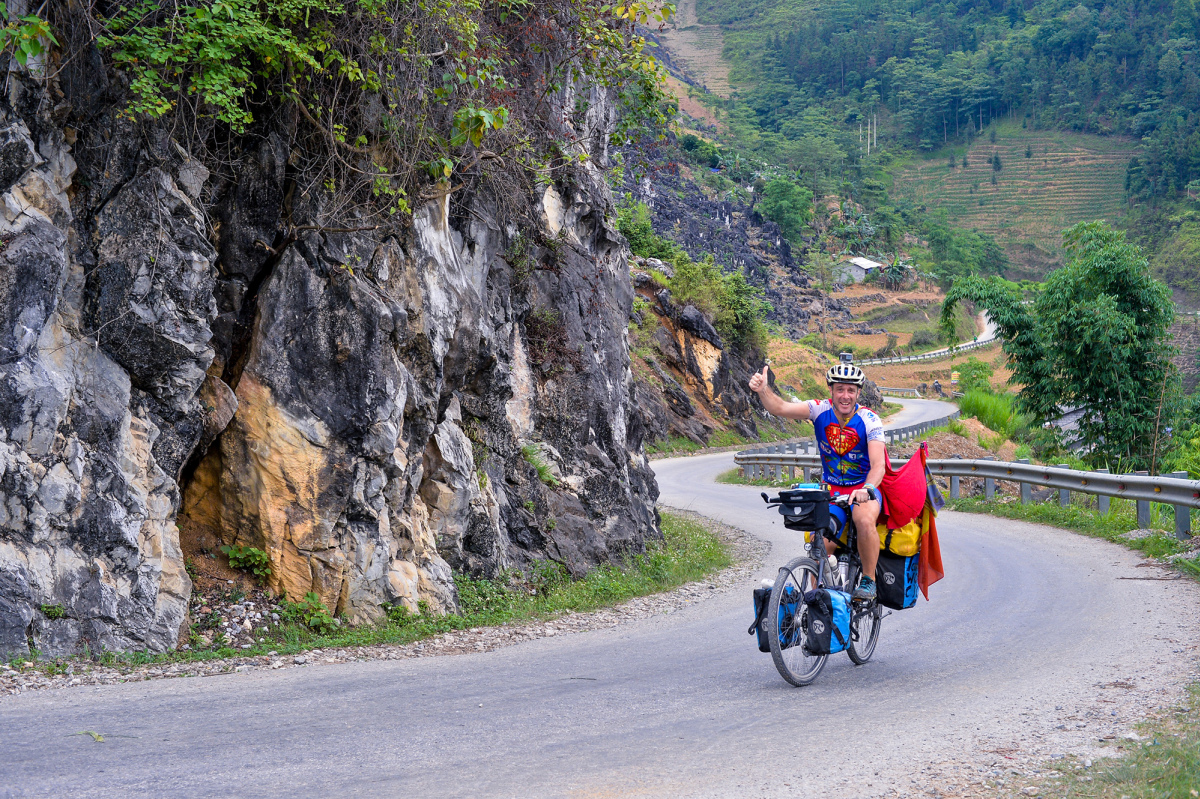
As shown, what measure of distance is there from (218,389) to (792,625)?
548 centimetres

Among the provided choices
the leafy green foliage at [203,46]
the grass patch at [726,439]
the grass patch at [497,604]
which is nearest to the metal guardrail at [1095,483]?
the grass patch at [497,604]

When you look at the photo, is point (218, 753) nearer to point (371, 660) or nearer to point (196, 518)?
point (371, 660)

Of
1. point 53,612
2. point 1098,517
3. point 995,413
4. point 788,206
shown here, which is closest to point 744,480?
point 995,413

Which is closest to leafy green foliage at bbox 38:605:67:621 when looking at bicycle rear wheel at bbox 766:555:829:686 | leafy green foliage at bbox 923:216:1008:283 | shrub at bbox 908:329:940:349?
bicycle rear wheel at bbox 766:555:829:686

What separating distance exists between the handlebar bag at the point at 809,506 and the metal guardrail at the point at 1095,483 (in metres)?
7.33

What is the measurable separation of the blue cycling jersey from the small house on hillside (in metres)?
114

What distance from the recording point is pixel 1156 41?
183375 millimetres

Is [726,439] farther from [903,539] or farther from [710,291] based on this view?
[903,539]

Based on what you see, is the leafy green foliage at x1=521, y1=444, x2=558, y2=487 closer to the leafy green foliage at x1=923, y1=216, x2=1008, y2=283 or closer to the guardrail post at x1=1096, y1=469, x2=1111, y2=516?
the guardrail post at x1=1096, y1=469, x2=1111, y2=516

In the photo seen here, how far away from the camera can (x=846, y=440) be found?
6.78 meters

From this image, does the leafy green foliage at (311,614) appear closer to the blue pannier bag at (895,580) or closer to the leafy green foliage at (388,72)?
the leafy green foliage at (388,72)

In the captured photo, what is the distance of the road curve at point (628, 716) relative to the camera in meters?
4.52

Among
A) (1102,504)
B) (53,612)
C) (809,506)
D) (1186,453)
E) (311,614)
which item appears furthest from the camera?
(1186,453)

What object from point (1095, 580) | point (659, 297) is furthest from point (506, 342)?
point (659, 297)
